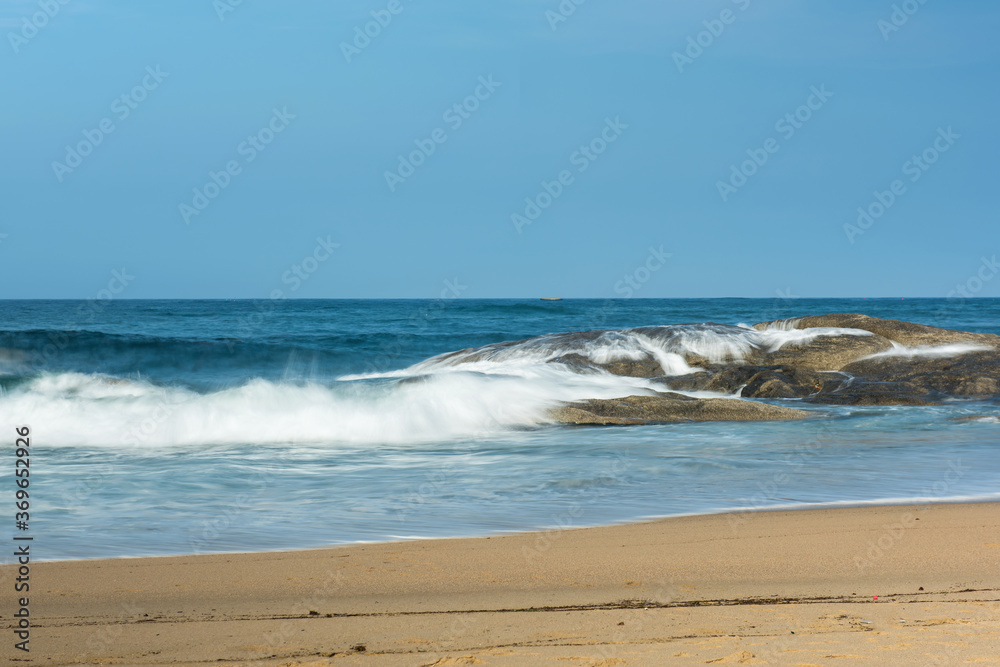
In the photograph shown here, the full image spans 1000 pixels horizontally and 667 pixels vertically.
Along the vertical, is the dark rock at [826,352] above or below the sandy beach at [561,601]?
above

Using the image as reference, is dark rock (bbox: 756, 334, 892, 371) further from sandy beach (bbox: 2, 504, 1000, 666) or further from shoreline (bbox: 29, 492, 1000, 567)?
sandy beach (bbox: 2, 504, 1000, 666)

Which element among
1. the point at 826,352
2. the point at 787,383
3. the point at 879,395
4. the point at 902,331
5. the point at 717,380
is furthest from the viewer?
the point at 902,331

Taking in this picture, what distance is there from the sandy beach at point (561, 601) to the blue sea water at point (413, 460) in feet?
2.44

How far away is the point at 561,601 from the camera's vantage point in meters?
4.41

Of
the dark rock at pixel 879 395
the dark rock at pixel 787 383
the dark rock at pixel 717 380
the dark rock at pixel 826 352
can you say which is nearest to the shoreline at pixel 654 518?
the dark rock at pixel 879 395

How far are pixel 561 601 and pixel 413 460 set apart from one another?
565cm

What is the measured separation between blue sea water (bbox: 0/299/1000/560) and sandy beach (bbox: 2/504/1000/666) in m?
0.74

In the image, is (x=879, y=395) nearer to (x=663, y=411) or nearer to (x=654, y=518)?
(x=663, y=411)

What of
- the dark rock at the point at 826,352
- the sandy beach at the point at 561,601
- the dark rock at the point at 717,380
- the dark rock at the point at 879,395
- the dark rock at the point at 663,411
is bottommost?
the sandy beach at the point at 561,601

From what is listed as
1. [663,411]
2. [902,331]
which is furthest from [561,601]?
[902,331]

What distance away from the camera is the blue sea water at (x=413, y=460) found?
6.53 m

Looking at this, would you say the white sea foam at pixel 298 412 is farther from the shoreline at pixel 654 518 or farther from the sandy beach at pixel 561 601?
the sandy beach at pixel 561 601

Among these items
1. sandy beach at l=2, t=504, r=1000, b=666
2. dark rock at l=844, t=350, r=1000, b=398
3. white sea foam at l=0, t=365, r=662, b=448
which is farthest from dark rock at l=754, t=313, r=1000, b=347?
sandy beach at l=2, t=504, r=1000, b=666

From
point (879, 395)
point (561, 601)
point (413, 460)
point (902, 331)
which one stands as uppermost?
point (902, 331)
